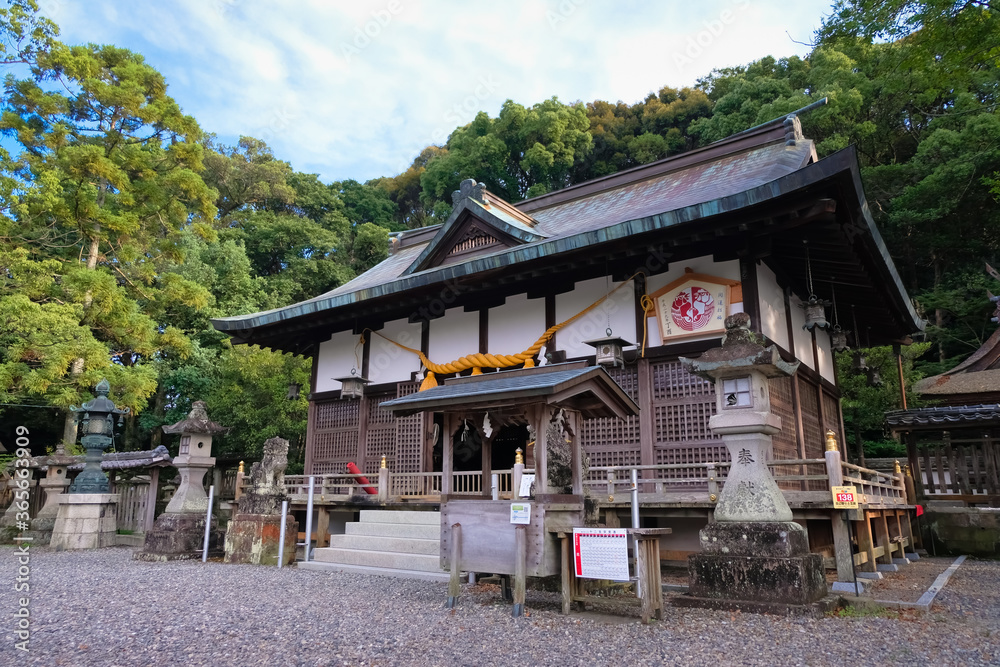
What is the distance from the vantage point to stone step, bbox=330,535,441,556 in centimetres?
933

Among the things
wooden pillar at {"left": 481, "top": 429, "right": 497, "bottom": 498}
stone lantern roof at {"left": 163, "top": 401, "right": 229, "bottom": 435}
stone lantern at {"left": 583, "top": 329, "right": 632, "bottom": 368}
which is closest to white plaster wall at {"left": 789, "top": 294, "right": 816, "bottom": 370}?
stone lantern at {"left": 583, "top": 329, "right": 632, "bottom": 368}

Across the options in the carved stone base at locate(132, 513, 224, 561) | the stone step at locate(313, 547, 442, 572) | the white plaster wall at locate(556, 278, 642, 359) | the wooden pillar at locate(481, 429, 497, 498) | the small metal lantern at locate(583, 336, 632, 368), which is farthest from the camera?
the carved stone base at locate(132, 513, 224, 561)

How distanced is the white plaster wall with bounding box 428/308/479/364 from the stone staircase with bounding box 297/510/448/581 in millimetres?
3440

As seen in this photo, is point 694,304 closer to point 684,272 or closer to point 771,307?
point 684,272

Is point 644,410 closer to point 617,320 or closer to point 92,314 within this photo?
point 617,320

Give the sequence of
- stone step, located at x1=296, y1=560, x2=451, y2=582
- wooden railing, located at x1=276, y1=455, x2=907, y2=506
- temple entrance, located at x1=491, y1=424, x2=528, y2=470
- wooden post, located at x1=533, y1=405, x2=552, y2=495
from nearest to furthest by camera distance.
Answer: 1. wooden post, located at x1=533, y1=405, x2=552, y2=495
2. wooden railing, located at x1=276, y1=455, x2=907, y2=506
3. stone step, located at x1=296, y1=560, x2=451, y2=582
4. temple entrance, located at x1=491, y1=424, x2=528, y2=470

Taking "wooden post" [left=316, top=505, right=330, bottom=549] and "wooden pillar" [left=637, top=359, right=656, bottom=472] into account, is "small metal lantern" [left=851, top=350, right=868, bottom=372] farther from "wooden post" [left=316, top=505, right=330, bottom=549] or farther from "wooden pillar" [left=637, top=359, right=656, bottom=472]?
"wooden post" [left=316, top=505, right=330, bottom=549]

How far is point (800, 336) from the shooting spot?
1210cm

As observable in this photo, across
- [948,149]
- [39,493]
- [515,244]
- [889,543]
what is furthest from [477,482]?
[948,149]

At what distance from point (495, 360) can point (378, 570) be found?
14.1 ft

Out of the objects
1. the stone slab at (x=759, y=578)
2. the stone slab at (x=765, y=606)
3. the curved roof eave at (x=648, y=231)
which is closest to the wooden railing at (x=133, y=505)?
the curved roof eave at (x=648, y=231)

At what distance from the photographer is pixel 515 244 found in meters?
12.3

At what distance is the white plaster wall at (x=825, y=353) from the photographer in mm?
13289

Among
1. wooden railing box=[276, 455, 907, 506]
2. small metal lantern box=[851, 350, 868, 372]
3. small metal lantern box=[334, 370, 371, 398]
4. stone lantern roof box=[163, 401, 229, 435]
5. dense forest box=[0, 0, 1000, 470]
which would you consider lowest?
wooden railing box=[276, 455, 907, 506]
